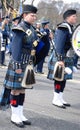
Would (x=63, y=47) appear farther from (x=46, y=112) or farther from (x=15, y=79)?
(x=15, y=79)

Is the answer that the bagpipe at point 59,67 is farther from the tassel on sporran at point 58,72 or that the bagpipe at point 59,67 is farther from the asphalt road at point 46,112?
the asphalt road at point 46,112

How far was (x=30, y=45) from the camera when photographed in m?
5.67

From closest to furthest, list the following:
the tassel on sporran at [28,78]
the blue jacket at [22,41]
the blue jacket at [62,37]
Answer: the blue jacket at [22,41] < the tassel on sporran at [28,78] < the blue jacket at [62,37]

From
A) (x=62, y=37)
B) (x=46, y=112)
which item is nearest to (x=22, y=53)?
(x=62, y=37)

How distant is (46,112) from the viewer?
674 centimetres

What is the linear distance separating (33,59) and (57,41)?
1.18 meters

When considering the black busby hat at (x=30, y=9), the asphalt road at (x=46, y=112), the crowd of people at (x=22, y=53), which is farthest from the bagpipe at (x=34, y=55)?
the asphalt road at (x=46, y=112)

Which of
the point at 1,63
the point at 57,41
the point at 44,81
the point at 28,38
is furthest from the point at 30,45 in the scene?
the point at 1,63

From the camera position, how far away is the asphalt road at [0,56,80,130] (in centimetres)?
588

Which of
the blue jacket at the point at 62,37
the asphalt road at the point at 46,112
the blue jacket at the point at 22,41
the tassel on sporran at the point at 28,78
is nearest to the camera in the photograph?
the blue jacket at the point at 22,41

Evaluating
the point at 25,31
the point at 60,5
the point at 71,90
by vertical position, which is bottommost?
the point at 71,90

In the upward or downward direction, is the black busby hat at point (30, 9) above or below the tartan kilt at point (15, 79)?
above

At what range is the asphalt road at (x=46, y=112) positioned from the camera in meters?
5.88

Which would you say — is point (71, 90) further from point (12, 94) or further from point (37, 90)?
point (12, 94)
